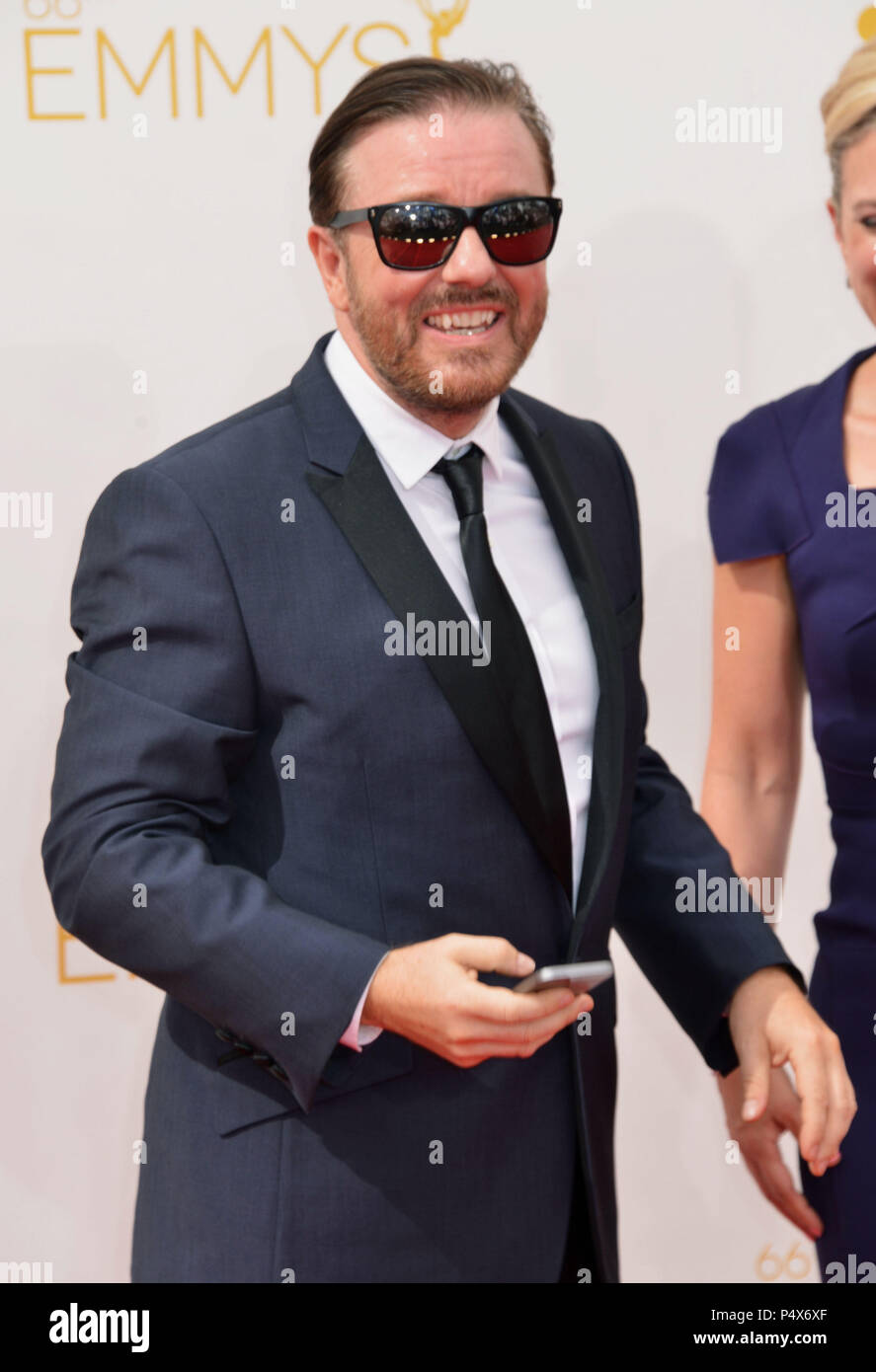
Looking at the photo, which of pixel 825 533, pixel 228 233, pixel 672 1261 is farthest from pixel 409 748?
pixel 672 1261

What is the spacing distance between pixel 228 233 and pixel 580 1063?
4.61ft

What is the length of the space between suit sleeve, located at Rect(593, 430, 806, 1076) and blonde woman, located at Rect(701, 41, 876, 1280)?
0.45 feet

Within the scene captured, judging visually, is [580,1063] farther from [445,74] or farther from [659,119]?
[659,119]

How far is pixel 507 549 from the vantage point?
1757 mm

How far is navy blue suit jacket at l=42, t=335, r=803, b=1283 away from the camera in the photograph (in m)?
1.49

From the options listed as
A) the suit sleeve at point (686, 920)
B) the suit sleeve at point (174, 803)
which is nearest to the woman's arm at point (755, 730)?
the suit sleeve at point (686, 920)

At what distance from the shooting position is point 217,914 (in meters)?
1.46

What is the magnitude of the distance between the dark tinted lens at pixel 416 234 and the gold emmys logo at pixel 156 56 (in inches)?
33.1

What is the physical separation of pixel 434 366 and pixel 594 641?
1.19ft

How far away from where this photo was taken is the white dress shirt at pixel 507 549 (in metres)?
1.68

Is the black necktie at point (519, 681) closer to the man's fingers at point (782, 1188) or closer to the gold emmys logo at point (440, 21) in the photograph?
the man's fingers at point (782, 1188)
